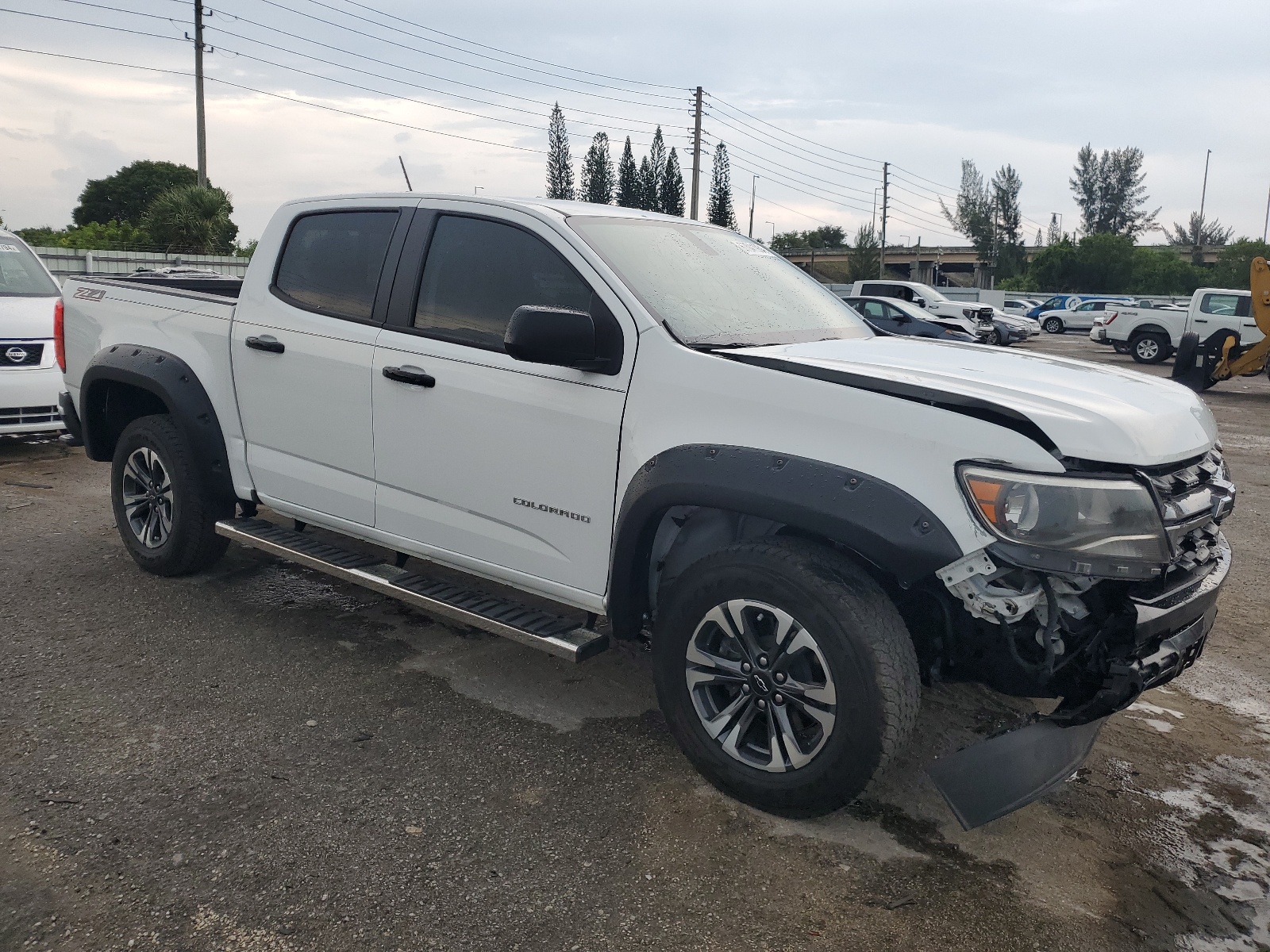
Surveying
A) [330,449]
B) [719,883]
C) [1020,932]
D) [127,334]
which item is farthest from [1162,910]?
[127,334]

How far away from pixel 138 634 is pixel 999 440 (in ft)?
12.2

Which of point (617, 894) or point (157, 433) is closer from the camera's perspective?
point (617, 894)

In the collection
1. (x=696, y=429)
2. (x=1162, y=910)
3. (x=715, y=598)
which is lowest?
(x=1162, y=910)

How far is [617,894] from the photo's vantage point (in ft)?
8.86

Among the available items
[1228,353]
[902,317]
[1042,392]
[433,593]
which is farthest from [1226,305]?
[433,593]

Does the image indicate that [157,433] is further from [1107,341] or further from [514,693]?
[1107,341]

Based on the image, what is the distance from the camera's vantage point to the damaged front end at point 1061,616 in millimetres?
2578

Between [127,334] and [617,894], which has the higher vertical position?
[127,334]

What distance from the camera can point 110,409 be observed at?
5.21 metres

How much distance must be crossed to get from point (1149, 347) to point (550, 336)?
22677 mm

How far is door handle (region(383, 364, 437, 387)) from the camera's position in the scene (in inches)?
148

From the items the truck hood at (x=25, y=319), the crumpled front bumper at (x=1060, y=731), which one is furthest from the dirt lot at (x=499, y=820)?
the truck hood at (x=25, y=319)

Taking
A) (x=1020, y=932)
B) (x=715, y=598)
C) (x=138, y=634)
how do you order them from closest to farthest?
(x=1020, y=932), (x=715, y=598), (x=138, y=634)

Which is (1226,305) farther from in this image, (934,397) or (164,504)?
(164,504)
